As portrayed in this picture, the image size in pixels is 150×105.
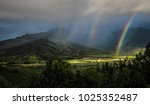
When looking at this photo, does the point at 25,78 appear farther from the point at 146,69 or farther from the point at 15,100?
the point at 15,100

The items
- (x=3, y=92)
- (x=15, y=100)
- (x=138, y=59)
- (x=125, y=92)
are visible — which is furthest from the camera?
(x=138, y=59)

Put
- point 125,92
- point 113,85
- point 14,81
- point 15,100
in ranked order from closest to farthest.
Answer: point 15,100, point 125,92, point 113,85, point 14,81

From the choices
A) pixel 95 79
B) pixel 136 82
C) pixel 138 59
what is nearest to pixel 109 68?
pixel 138 59

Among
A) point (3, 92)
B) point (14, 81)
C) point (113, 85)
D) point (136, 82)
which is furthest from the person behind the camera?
point (14, 81)

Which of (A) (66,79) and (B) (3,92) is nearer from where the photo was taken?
(B) (3,92)

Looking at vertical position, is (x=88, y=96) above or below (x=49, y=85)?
above

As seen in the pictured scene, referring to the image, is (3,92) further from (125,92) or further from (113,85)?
(113,85)

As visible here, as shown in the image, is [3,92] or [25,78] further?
[25,78]

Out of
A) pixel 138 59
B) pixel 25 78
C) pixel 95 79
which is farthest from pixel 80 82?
pixel 25 78

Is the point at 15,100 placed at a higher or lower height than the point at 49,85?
higher
